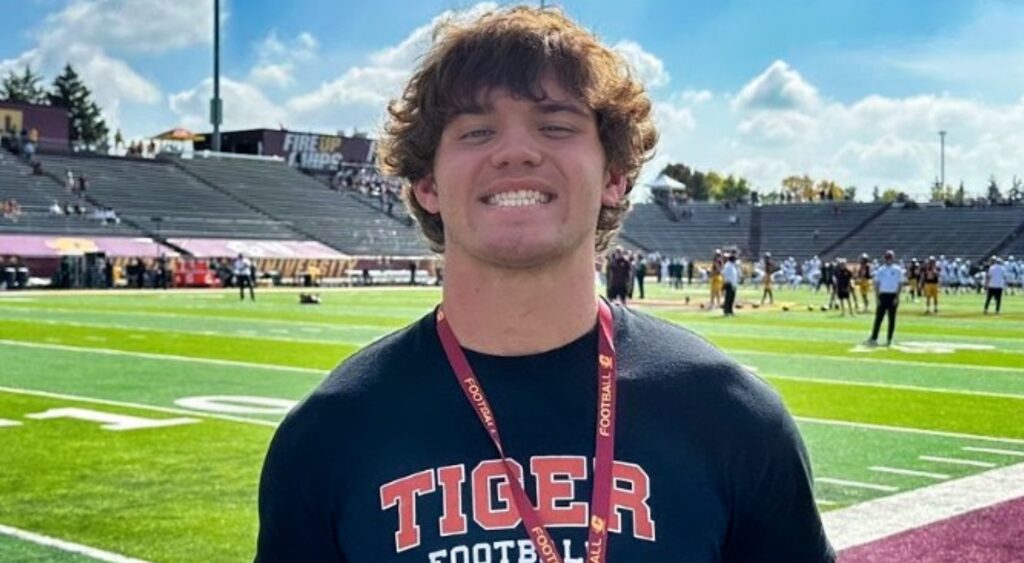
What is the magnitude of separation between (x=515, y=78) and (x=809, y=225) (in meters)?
71.1

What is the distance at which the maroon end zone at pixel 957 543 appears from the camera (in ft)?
20.8

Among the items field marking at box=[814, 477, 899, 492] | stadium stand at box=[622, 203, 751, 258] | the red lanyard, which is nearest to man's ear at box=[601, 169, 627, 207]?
the red lanyard

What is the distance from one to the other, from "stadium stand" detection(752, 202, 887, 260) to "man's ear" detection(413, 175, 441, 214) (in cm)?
6717

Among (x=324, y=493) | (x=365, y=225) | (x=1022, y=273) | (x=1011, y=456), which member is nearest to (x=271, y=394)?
(x=1011, y=456)

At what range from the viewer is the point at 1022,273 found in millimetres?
52438

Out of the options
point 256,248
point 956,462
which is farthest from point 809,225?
point 956,462

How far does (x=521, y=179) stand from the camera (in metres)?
2.28

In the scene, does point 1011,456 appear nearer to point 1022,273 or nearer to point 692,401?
point 692,401

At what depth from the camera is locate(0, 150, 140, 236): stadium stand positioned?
1877 inches

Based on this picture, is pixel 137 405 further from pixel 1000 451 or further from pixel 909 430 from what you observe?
pixel 1000 451

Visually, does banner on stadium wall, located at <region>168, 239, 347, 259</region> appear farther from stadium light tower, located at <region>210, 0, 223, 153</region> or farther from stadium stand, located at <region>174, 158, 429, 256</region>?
stadium light tower, located at <region>210, 0, 223, 153</region>

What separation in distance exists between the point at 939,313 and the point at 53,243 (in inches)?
1176

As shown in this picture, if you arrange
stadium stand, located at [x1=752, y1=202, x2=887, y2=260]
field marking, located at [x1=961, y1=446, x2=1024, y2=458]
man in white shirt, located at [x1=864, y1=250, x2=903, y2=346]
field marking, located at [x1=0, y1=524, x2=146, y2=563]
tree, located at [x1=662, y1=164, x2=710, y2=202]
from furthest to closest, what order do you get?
1. tree, located at [x1=662, y1=164, x2=710, y2=202]
2. stadium stand, located at [x1=752, y1=202, x2=887, y2=260]
3. man in white shirt, located at [x1=864, y1=250, x2=903, y2=346]
4. field marking, located at [x1=961, y1=446, x2=1024, y2=458]
5. field marking, located at [x1=0, y1=524, x2=146, y2=563]

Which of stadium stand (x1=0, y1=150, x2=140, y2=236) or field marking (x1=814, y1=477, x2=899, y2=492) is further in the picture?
stadium stand (x1=0, y1=150, x2=140, y2=236)
